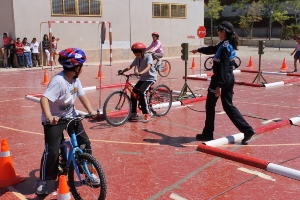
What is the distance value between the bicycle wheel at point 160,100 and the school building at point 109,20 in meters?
14.6

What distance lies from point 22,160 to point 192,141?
2.91m

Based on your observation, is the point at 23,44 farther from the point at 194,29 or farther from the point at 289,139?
the point at 289,139

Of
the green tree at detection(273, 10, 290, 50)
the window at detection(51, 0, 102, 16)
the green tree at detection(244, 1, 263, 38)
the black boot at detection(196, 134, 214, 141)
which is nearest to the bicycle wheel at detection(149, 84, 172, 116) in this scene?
the black boot at detection(196, 134, 214, 141)

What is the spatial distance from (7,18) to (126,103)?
15762 mm

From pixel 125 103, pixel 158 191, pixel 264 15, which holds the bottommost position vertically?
pixel 158 191

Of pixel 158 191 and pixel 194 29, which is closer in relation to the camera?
pixel 158 191

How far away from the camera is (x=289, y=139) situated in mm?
6734

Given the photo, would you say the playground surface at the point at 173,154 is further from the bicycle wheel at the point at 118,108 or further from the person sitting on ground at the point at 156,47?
the person sitting on ground at the point at 156,47

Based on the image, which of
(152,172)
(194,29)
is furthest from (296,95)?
(194,29)

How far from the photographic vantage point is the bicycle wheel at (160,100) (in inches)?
334

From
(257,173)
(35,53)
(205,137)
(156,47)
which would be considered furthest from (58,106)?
(35,53)

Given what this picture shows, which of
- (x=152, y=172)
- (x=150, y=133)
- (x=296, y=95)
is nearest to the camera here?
(x=152, y=172)

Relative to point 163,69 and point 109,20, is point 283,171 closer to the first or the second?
point 163,69

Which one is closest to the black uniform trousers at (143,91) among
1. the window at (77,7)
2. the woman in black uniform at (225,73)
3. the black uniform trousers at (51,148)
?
the woman in black uniform at (225,73)
